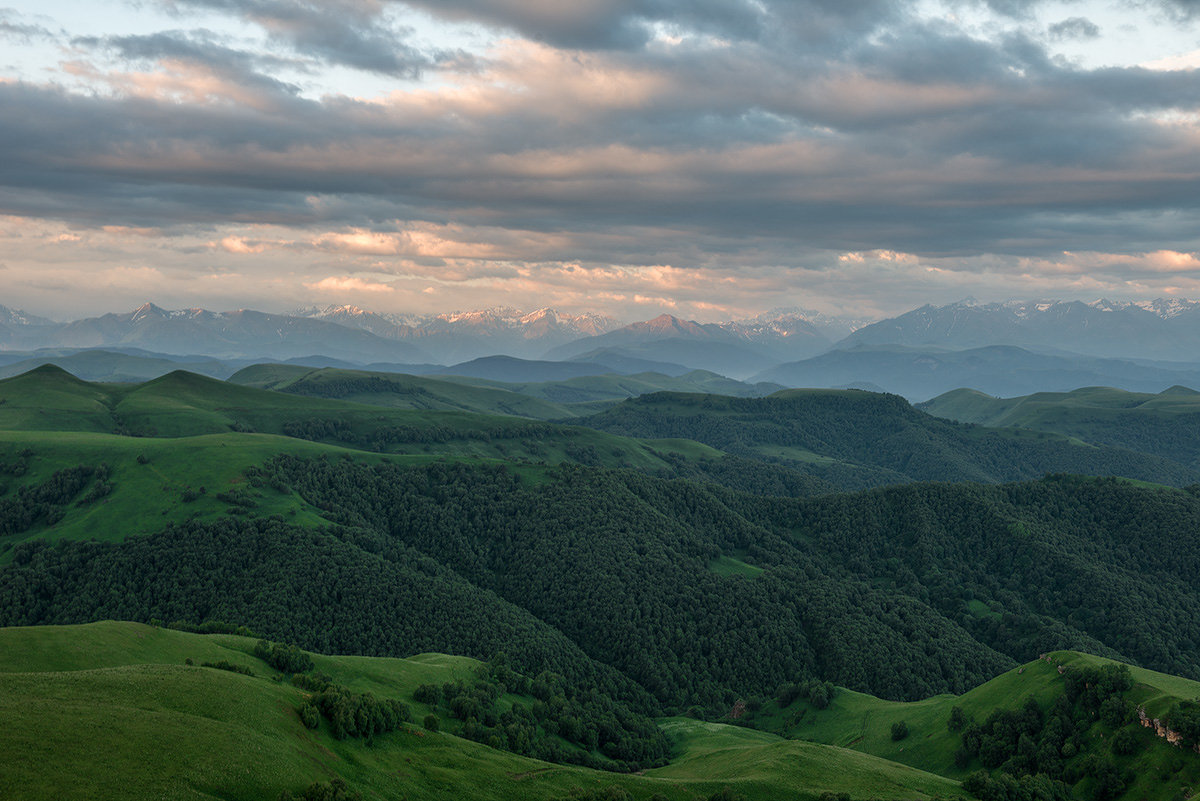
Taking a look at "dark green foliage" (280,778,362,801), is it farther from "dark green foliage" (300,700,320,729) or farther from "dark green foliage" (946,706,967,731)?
"dark green foliage" (946,706,967,731)

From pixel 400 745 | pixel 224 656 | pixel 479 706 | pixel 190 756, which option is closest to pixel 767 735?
pixel 479 706

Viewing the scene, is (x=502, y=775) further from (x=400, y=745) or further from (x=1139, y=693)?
(x=1139, y=693)

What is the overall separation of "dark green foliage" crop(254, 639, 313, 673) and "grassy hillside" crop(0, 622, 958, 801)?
273cm

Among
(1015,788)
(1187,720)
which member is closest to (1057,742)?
(1015,788)

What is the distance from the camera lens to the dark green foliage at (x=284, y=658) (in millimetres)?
139500

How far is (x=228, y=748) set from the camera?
8081cm

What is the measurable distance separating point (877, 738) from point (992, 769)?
33843 mm

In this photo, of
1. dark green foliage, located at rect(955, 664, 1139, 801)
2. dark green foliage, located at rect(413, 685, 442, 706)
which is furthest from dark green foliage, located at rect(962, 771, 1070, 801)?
dark green foliage, located at rect(413, 685, 442, 706)

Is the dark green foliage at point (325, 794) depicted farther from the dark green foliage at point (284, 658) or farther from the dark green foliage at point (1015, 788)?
the dark green foliage at point (1015, 788)

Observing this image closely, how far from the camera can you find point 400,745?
11000 centimetres

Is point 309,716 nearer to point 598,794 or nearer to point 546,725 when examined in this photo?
point 598,794

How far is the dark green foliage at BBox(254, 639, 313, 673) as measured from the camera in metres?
140

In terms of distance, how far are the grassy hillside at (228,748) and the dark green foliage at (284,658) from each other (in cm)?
273

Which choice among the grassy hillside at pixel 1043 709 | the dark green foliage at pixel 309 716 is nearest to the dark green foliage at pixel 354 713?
the dark green foliage at pixel 309 716
